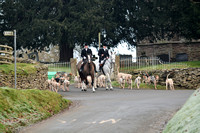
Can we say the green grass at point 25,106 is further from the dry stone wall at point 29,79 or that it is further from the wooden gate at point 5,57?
the wooden gate at point 5,57

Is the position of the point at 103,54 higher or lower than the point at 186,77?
higher

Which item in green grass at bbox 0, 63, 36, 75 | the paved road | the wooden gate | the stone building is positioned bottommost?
the paved road

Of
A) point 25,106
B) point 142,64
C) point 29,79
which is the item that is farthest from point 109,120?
point 142,64

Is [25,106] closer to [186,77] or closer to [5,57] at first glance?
[5,57]

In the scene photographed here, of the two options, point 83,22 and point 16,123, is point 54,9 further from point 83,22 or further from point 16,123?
point 16,123

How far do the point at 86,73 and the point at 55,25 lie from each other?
16.3 m

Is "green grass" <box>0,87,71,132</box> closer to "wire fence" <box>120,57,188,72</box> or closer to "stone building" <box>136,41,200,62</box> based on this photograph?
"wire fence" <box>120,57,188,72</box>

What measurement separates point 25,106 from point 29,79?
10948mm

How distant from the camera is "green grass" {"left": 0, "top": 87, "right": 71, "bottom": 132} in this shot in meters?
12.1

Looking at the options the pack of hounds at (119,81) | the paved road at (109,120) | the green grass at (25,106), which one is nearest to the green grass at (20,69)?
the pack of hounds at (119,81)

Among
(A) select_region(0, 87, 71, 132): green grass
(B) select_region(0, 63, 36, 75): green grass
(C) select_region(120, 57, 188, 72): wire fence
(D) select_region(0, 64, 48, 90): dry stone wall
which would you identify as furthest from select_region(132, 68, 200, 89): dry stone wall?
(A) select_region(0, 87, 71, 132): green grass

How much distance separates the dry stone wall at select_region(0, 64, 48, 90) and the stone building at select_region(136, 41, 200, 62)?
20722mm

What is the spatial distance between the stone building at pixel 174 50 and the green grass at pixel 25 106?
3003 centimetres

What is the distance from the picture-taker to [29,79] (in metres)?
24.6
